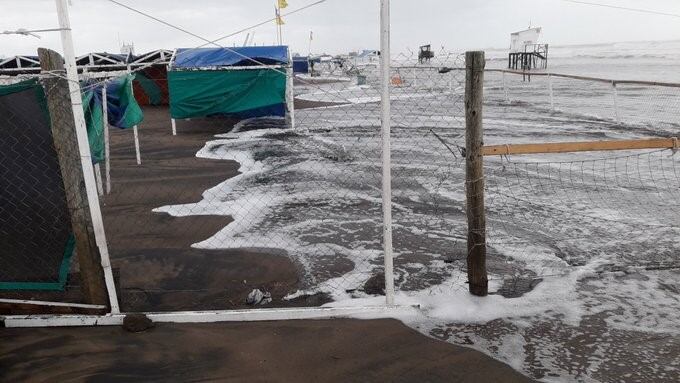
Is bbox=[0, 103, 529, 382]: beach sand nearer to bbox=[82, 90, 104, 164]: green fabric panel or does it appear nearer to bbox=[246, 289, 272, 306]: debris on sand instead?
bbox=[246, 289, 272, 306]: debris on sand

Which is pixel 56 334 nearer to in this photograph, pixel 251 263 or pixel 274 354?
pixel 274 354

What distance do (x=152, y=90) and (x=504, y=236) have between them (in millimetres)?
24636

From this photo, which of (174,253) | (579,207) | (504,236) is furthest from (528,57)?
(174,253)

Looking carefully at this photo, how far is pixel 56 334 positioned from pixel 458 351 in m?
3.45

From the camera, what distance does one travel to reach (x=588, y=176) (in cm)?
1038

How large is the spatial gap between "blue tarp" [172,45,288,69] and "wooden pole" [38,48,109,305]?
13168 millimetres

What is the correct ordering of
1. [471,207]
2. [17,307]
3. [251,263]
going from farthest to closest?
[251,263] < [471,207] < [17,307]

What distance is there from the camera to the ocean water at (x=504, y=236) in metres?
4.61

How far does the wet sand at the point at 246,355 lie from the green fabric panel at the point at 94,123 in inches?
150

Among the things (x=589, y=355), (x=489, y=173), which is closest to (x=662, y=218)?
(x=489, y=173)

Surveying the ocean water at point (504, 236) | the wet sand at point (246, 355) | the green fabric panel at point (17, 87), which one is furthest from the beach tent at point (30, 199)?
the ocean water at point (504, 236)

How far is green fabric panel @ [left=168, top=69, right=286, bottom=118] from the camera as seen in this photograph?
672 inches

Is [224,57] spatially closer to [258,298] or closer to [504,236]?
[504,236]

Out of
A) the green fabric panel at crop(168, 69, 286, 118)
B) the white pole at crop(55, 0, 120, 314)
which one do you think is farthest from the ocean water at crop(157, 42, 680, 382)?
the green fabric panel at crop(168, 69, 286, 118)
